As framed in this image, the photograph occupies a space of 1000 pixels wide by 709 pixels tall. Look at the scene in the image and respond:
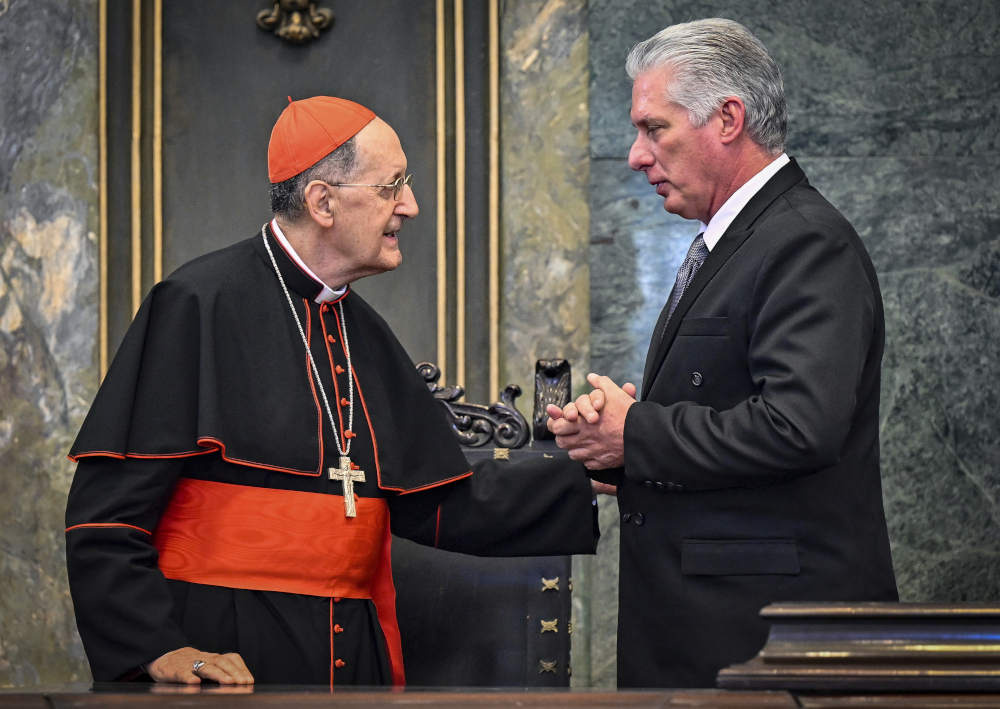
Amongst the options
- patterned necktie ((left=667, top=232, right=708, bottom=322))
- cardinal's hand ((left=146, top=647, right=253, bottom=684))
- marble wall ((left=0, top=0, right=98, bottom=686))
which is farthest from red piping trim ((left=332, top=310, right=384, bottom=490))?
marble wall ((left=0, top=0, right=98, bottom=686))

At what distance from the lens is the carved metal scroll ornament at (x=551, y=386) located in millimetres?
2717

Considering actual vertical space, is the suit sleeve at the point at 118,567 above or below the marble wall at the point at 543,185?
below

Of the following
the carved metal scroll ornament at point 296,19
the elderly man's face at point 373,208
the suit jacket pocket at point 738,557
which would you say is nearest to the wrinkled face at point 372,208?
the elderly man's face at point 373,208

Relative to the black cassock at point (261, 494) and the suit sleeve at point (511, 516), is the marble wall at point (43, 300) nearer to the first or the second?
the black cassock at point (261, 494)

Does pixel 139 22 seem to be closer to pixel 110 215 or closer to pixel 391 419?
pixel 110 215

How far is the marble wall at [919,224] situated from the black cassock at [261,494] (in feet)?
4.45

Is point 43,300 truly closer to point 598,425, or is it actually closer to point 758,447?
point 598,425

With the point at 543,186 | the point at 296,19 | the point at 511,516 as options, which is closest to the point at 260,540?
the point at 511,516

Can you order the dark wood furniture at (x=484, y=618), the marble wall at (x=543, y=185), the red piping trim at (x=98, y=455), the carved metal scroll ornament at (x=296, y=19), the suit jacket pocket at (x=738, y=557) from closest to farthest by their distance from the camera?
the suit jacket pocket at (x=738, y=557) → the red piping trim at (x=98, y=455) → the dark wood furniture at (x=484, y=618) → the marble wall at (x=543, y=185) → the carved metal scroll ornament at (x=296, y=19)

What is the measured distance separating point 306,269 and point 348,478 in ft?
1.60

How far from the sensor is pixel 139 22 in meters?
4.08

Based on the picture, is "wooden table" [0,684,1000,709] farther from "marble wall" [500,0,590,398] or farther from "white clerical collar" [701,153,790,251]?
"marble wall" [500,0,590,398]

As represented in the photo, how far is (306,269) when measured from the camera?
252 cm

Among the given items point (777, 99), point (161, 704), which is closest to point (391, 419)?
point (777, 99)
